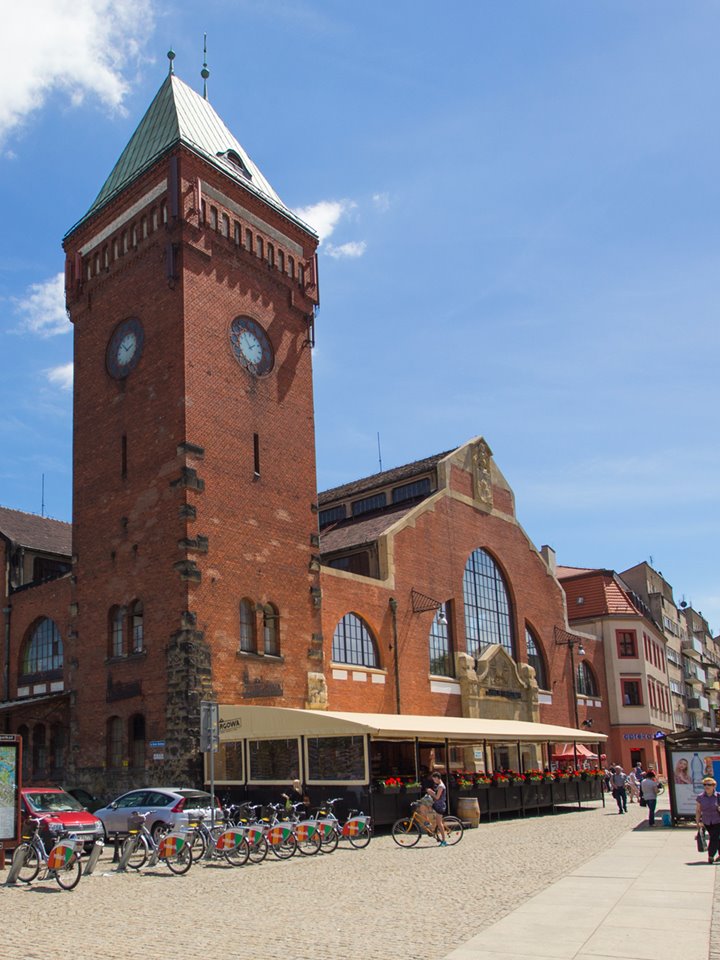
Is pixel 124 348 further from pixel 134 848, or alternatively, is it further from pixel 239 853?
pixel 239 853

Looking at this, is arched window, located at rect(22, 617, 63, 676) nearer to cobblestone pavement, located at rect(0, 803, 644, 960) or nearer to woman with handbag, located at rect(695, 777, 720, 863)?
cobblestone pavement, located at rect(0, 803, 644, 960)

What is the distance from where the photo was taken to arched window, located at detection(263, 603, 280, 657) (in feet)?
99.1

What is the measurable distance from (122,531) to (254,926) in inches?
795

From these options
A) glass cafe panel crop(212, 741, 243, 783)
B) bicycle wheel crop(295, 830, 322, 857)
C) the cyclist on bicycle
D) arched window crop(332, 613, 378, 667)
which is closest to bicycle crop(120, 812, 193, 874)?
bicycle wheel crop(295, 830, 322, 857)

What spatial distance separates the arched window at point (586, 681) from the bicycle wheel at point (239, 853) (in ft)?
122

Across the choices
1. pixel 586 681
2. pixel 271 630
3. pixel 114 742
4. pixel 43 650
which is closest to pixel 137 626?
pixel 114 742

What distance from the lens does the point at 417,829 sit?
22594 millimetres

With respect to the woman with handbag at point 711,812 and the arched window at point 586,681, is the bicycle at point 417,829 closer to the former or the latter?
the woman with handbag at point 711,812

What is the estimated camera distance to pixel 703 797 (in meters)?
15.6

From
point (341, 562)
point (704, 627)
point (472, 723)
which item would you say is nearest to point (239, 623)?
point (472, 723)

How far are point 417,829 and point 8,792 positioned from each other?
966 cm

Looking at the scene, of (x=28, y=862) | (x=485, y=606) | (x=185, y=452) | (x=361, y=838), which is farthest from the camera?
(x=485, y=606)

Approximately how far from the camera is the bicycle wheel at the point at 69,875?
14.9 meters

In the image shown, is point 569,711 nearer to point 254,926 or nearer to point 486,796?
point 486,796
